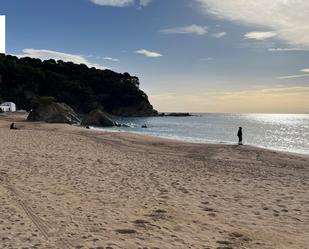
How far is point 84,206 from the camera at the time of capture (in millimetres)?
9148

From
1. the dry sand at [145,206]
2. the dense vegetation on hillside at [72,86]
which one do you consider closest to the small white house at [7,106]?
the dense vegetation on hillside at [72,86]

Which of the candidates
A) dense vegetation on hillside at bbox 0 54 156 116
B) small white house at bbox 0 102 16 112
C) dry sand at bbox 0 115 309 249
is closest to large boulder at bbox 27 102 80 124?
small white house at bbox 0 102 16 112

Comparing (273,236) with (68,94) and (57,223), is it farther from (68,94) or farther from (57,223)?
(68,94)

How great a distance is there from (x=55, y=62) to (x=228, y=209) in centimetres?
15016

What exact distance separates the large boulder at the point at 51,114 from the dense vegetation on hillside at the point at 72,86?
5548 centimetres

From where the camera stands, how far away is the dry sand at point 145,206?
23.0 feet

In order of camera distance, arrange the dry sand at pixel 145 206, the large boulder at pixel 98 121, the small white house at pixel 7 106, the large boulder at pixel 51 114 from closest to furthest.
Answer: the dry sand at pixel 145 206 → the large boulder at pixel 51 114 → the large boulder at pixel 98 121 → the small white house at pixel 7 106

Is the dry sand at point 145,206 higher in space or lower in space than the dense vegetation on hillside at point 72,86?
lower

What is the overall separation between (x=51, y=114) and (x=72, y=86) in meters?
79.0

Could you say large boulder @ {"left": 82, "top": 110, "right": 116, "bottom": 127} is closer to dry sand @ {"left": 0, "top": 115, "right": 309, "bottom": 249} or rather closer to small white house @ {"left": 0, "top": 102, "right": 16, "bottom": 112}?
small white house @ {"left": 0, "top": 102, "right": 16, "bottom": 112}

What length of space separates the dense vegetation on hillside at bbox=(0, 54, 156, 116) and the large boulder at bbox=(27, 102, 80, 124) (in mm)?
55481

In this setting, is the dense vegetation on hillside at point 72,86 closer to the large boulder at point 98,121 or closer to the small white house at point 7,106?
the small white house at point 7,106

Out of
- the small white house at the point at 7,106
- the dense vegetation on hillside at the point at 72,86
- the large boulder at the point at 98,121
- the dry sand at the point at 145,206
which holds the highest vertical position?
the dense vegetation on hillside at the point at 72,86

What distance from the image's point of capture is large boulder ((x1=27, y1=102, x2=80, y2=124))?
6334 cm
